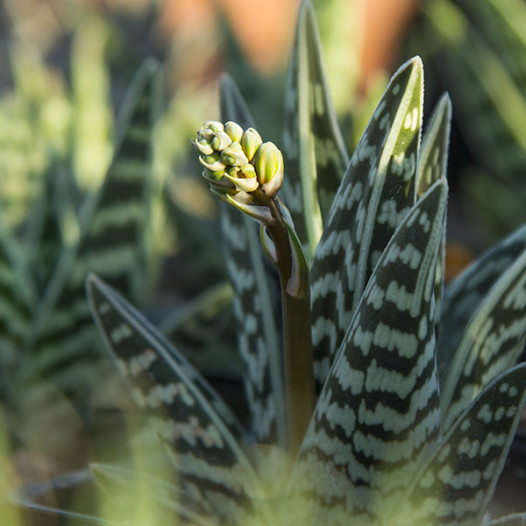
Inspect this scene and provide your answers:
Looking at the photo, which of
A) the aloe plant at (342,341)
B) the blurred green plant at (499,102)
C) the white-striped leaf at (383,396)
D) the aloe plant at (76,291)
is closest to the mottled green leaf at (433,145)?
the aloe plant at (342,341)

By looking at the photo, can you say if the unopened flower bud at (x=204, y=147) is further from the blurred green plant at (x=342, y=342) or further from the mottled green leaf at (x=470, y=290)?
the mottled green leaf at (x=470, y=290)

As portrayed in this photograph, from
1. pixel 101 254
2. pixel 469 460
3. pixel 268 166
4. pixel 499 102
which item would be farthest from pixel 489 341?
pixel 499 102

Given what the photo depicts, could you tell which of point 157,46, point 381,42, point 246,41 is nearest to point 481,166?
point 381,42

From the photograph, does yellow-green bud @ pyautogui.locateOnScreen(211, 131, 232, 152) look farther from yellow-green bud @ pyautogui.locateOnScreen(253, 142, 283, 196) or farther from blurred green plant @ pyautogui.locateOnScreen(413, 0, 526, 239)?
blurred green plant @ pyautogui.locateOnScreen(413, 0, 526, 239)

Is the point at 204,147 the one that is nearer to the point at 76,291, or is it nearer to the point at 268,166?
the point at 268,166

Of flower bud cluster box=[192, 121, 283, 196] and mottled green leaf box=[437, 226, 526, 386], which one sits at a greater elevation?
flower bud cluster box=[192, 121, 283, 196]

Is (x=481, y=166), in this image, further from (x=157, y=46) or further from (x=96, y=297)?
(x=96, y=297)

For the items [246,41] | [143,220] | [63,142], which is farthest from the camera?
[246,41]

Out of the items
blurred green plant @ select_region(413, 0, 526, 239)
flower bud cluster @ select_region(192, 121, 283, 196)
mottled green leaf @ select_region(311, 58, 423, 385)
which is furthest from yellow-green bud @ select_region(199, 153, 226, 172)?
blurred green plant @ select_region(413, 0, 526, 239)
